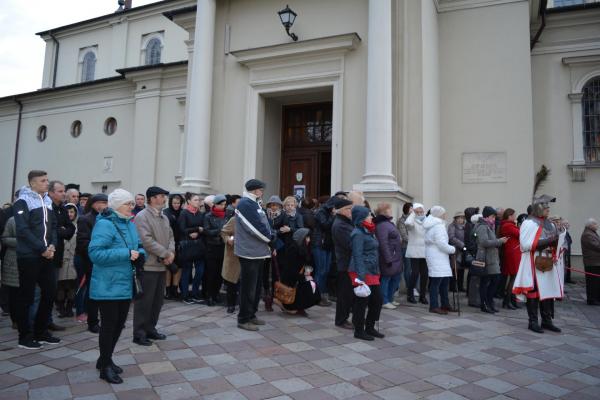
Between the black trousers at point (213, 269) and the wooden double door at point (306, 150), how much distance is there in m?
5.44

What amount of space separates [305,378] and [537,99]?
1214 cm

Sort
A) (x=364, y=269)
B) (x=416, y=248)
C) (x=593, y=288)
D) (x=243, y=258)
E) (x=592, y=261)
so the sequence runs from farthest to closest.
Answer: (x=592, y=261), (x=593, y=288), (x=416, y=248), (x=243, y=258), (x=364, y=269)

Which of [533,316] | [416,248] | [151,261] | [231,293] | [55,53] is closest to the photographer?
[151,261]

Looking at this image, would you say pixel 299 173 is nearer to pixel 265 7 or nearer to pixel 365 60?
pixel 365 60

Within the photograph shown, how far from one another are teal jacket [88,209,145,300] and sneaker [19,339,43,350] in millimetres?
1635

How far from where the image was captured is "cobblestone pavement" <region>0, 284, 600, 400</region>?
406cm

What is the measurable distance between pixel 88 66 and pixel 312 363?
2759 cm

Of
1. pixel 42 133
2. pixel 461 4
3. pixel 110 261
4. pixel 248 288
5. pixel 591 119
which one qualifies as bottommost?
pixel 248 288

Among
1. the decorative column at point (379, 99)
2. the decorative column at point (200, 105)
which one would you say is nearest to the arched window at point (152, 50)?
the decorative column at point (200, 105)

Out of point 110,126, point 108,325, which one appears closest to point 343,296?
point 108,325

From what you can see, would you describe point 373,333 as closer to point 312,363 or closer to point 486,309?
point 312,363

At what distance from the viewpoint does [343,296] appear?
6320 mm

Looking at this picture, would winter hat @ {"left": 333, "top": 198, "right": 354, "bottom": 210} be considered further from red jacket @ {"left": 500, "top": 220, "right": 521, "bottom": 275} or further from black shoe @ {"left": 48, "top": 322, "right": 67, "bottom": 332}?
black shoe @ {"left": 48, "top": 322, "right": 67, "bottom": 332}

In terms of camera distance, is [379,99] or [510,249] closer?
[510,249]
